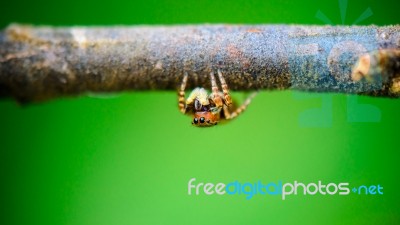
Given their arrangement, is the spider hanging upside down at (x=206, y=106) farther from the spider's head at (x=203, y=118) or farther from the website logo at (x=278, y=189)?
the website logo at (x=278, y=189)

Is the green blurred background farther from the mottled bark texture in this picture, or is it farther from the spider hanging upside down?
the mottled bark texture

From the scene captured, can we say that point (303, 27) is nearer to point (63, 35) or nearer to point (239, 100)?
point (63, 35)

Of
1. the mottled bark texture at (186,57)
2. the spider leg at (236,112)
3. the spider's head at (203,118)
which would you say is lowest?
the mottled bark texture at (186,57)

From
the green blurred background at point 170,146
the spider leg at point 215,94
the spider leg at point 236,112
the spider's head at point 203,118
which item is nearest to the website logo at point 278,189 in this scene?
the green blurred background at point 170,146

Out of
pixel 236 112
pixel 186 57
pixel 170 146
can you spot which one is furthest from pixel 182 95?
pixel 170 146

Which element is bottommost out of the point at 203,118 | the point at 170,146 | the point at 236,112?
the point at 203,118

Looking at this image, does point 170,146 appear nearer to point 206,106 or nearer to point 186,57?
point 206,106
